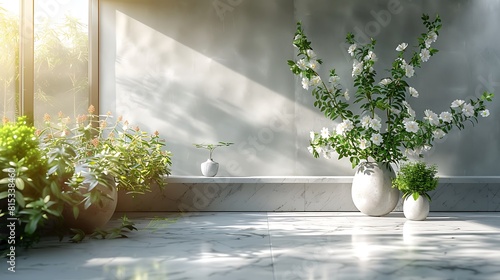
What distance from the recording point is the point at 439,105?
5262 mm

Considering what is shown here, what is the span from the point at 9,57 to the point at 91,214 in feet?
3.91

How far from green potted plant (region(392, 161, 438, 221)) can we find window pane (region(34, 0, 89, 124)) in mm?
2850

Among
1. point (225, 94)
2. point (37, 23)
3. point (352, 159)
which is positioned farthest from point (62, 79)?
point (352, 159)

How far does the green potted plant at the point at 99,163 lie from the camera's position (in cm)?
352

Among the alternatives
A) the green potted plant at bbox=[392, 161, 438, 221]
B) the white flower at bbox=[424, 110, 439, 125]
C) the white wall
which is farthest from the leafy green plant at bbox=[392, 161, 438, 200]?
the white wall

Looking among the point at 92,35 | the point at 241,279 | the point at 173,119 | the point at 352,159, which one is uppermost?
the point at 92,35

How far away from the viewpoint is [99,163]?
375cm

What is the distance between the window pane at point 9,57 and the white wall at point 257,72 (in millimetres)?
1466

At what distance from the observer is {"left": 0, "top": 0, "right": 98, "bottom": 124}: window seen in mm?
3770

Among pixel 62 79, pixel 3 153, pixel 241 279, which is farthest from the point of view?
pixel 62 79

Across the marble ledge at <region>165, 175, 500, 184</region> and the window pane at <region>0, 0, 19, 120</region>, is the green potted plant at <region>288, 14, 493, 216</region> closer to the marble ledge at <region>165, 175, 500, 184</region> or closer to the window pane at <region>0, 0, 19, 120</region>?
the marble ledge at <region>165, 175, 500, 184</region>

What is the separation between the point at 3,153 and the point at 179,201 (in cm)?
213

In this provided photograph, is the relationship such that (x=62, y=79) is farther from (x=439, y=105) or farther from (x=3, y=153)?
(x=439, y=105)

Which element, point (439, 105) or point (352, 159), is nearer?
point (352, 159)
